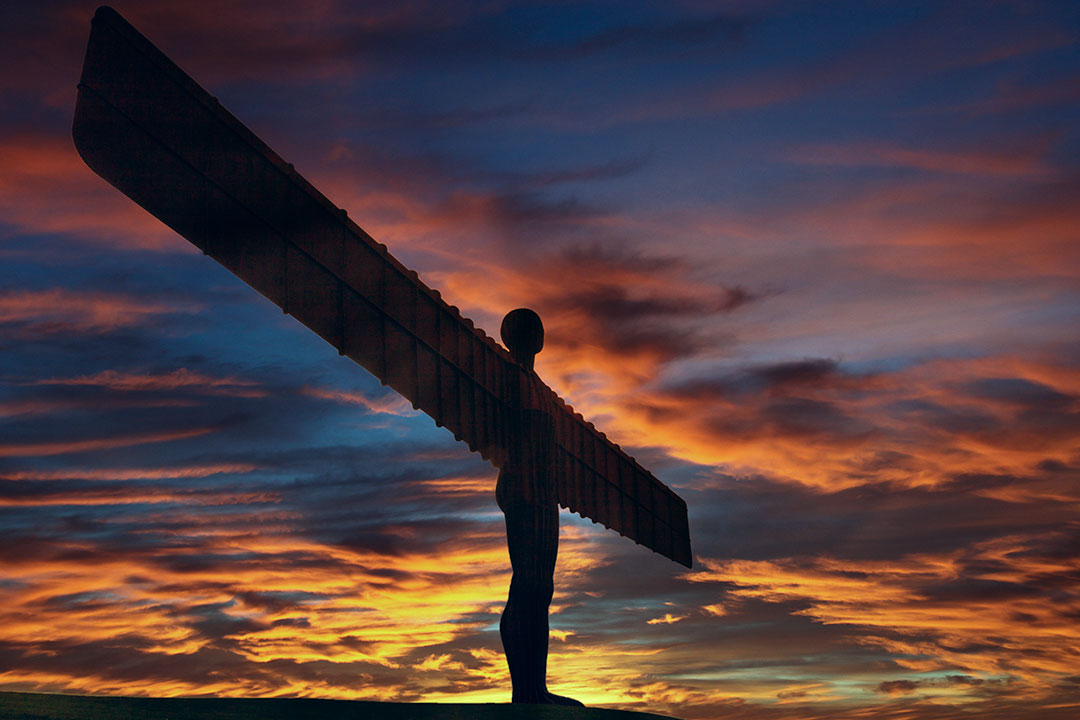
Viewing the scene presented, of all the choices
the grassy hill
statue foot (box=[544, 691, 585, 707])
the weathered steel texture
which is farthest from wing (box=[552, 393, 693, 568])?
the grassy hill

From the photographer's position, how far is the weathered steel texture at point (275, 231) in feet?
31.8

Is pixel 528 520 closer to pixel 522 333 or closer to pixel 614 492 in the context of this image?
pixel 522 333

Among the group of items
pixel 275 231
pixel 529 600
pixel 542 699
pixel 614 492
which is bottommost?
pixel 542 699

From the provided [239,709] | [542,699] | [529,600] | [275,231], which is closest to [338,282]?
[275,231]

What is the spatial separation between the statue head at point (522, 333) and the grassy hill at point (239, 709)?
4.10 m

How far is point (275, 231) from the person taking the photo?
10.6 meters

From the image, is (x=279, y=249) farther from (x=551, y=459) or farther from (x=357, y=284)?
(x=551, y=459)

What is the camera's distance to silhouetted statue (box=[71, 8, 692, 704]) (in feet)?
32.0

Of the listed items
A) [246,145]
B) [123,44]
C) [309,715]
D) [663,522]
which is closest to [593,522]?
[663,522]

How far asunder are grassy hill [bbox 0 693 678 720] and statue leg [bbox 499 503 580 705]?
1.82 ft

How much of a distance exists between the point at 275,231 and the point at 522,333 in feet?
10.9

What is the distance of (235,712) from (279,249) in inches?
175

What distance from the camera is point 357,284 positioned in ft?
36.7

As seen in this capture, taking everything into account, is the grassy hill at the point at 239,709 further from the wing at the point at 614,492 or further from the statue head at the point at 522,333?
the statue head at the point at 522,333
